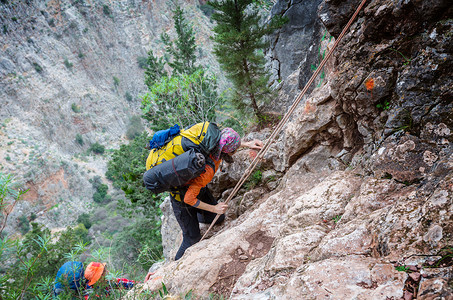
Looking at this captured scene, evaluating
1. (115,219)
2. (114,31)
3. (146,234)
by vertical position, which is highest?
(114,31)

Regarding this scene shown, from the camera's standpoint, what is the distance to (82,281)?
2.60 m

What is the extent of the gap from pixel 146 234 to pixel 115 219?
19.0m

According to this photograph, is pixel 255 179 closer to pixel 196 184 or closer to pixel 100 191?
pixel 196 184

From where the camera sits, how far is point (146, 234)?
16297mm

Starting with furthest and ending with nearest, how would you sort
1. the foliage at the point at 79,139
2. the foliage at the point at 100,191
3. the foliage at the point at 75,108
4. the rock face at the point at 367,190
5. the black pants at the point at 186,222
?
the foliage at the point at 75,108, the foliage at the point at 79,139, the foliage at the point at 100,191, the black pants at the point at 186,222, the rock face at the point at 367,190

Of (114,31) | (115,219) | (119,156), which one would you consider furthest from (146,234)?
(114,31)

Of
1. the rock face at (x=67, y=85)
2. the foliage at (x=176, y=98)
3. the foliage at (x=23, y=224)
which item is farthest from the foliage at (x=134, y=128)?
the foliage at (x=176, y=98)

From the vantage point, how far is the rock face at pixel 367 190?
1.71m

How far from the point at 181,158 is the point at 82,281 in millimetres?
→ 1913

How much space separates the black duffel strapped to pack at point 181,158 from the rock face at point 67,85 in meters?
36.0

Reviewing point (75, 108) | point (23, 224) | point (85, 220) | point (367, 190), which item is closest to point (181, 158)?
point (367, 190)

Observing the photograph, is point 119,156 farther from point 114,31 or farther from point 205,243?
point 114,31

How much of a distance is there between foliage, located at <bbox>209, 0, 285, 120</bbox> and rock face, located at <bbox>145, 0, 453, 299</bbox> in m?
3.37

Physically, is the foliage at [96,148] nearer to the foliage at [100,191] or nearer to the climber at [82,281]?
the foliage at [100,191]
